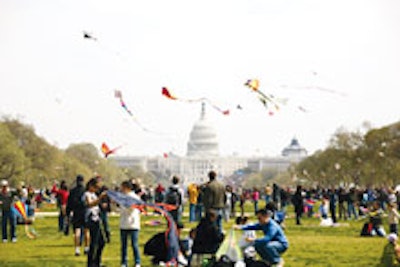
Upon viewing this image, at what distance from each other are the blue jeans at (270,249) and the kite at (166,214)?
1686 mm

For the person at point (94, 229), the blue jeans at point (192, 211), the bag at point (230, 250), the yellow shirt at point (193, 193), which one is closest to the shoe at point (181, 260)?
the person at point (94, 229)

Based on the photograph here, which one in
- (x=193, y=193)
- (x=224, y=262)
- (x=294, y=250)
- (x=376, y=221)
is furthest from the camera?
(x=193, y=193)

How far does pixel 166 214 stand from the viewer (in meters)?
14.7

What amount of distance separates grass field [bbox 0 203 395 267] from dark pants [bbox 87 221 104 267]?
1310mm

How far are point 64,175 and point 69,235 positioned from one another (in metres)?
78.2

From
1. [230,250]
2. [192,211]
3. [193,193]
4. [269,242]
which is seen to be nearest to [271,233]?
[269,242]

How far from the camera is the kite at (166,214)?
15023mm

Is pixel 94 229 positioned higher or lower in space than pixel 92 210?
lower

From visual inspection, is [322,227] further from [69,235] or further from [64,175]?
[64,175]

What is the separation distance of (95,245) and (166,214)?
1.51 metres

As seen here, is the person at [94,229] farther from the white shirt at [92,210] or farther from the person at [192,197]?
the person at [192,197]

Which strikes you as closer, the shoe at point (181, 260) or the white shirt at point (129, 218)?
the white shirt at point (129, 218)

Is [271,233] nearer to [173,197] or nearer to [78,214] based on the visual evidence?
[78,214]

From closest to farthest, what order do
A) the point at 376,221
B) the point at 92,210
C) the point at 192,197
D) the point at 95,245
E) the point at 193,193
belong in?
the point at 95,245, the point at 92,210, the point at 376,221, the point at 193,193, the point at 192,197
